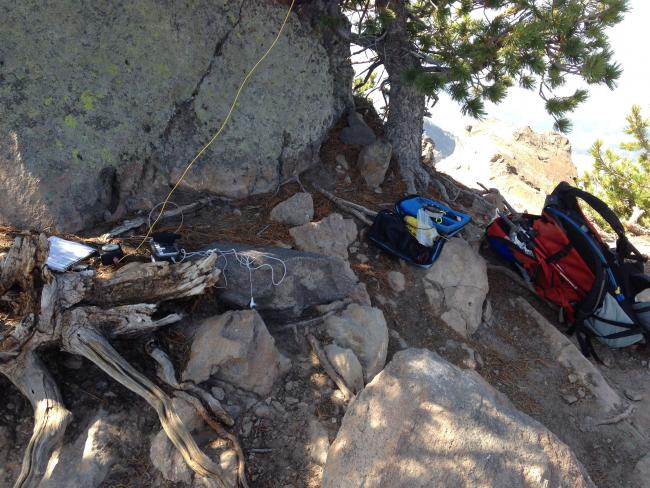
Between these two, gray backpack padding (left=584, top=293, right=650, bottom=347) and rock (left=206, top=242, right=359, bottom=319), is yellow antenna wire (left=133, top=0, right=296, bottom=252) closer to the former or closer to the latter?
rock (left=206, top=242, right=359, bottom=319)

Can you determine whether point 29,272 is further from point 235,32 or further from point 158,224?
point 235,32

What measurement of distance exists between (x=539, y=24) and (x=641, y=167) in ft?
25.5

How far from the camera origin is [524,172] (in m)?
12.1

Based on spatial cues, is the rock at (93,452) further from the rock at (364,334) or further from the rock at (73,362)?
the rock at (364,334)

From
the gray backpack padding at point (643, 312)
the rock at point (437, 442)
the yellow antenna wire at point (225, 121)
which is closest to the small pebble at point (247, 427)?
the rock at point (437, 442)

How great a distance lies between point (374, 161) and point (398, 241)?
129 centimetres

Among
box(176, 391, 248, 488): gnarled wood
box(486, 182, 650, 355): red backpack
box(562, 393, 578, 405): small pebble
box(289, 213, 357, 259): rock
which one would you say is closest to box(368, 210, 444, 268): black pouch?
box(289, 213, 357, 259): rock

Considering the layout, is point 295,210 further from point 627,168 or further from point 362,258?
point 627,168

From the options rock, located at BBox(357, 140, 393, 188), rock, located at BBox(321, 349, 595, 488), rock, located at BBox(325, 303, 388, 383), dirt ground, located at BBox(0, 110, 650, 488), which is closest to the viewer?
rock, located at BBox(321, 349, 595, 488)

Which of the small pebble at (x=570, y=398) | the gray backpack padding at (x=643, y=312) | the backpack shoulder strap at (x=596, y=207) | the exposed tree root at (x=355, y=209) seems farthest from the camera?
the backpack shoulder strap at (x=596, y=207)

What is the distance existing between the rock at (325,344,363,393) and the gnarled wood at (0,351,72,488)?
1815 millimetres

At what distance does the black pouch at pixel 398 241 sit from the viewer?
16.2ft

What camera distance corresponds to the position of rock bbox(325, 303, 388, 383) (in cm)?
375

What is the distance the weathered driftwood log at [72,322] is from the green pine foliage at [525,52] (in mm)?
2579
